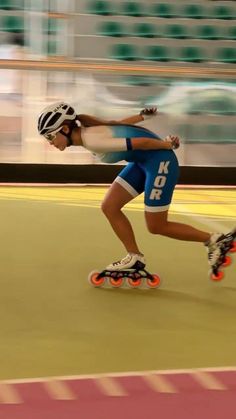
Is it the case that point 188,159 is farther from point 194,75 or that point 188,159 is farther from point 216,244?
point 216,244

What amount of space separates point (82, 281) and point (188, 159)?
469cm

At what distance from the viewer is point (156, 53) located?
11.0m

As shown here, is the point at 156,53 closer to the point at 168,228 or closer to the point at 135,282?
the point at 168,228

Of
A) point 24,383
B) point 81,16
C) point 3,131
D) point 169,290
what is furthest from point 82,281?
point 81,16

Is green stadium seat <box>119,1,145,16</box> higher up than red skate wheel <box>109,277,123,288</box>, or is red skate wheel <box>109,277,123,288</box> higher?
green stadium seat <box>119,1,145,16</box>

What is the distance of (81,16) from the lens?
10602mm

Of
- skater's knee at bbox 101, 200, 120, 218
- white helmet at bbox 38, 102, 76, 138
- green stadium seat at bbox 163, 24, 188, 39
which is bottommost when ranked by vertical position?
skater's knee at bbox 101, 200, 120, 218

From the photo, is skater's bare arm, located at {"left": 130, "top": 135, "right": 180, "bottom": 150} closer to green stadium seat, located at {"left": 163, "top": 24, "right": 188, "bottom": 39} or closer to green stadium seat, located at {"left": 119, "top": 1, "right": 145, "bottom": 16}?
green stadium seat, located at {"left": 119, "top": 1, "right": 145, "bottom": 16}

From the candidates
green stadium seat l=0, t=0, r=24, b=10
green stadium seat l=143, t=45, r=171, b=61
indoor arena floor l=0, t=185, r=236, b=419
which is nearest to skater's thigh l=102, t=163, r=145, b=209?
indoor arena floor l=0, t=185, r=236, b=419

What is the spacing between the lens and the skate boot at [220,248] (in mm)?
5258

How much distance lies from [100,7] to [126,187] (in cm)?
615

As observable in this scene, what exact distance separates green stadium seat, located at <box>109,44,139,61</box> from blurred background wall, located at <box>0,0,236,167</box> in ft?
0.05

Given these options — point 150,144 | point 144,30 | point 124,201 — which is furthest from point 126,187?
point 144,30

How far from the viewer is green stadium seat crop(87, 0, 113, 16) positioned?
10.6 metres
